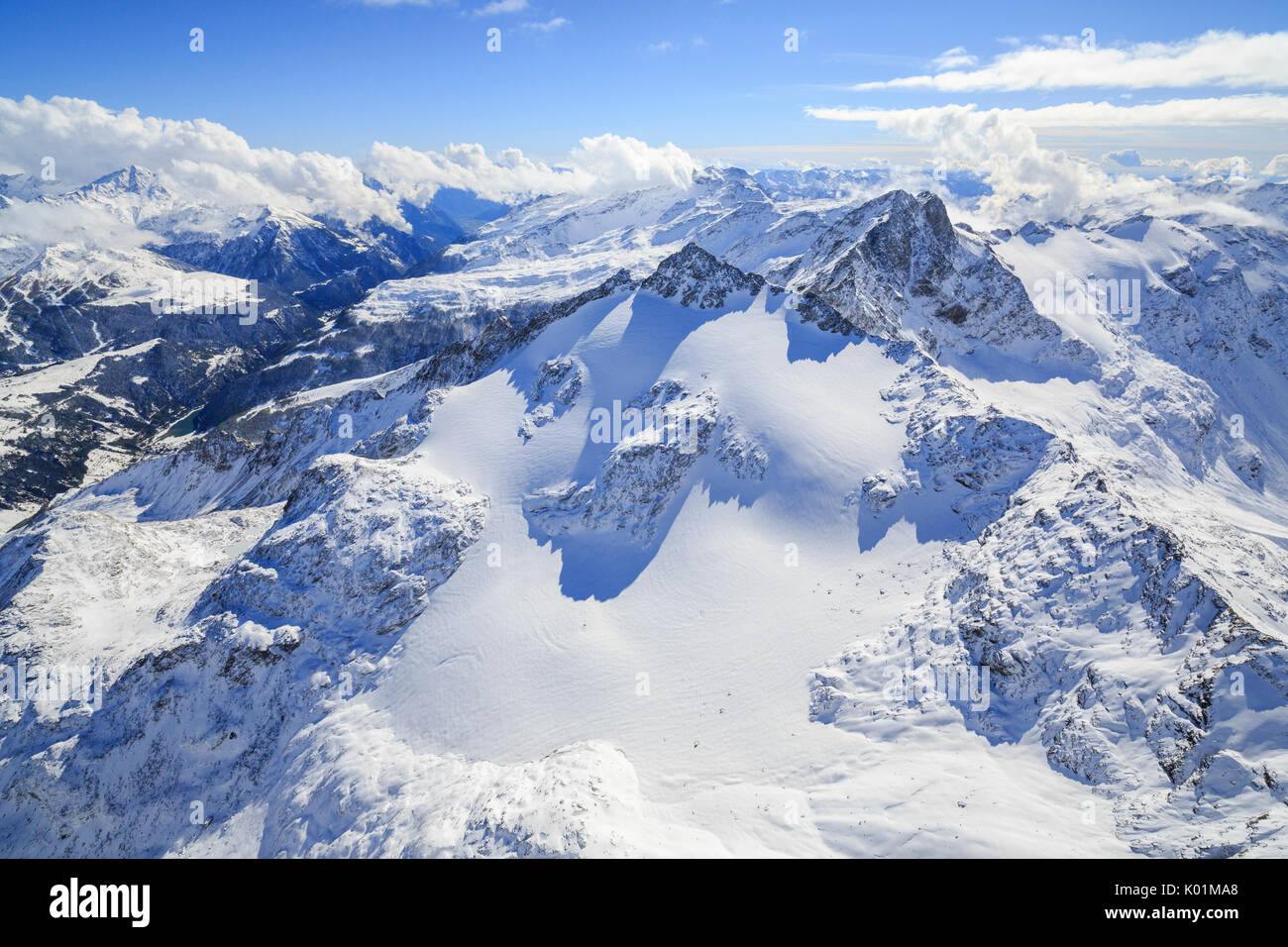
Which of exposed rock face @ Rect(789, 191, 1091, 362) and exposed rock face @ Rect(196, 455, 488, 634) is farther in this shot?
exposed rock face @ Rect(789, 191, 1091, 362)

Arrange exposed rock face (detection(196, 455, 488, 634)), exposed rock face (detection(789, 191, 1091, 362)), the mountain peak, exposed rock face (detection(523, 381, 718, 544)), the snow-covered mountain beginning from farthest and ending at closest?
exposed rock face (detection(789, 191, 1091, 362)), the mountain peak, exposed rock face (detection(523, 381, 718, 544)), exposed rock face (detection(196, 455, 488, 634)), the snow-covered mountain

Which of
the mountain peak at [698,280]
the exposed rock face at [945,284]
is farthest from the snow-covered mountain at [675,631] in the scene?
the exposed rock face at [945,284]

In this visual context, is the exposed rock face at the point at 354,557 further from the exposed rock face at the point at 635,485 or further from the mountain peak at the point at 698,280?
the mountain peak at the point at 698,280

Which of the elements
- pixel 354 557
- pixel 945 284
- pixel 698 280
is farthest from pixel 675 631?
pixel 945 284

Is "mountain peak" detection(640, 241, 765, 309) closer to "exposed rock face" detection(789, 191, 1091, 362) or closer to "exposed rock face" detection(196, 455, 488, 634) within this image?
"exposed rock face" detection(789, 191, 1091, 362)

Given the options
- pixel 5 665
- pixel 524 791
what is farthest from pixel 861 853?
pixel 5 665

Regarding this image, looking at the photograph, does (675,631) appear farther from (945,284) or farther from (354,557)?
(945,284)

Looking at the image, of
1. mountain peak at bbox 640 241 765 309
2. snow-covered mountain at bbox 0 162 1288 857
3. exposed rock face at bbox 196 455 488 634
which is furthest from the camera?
mountain peak at bbox 640 241 765 309

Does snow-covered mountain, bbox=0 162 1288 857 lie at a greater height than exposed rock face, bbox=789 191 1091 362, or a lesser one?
lesser

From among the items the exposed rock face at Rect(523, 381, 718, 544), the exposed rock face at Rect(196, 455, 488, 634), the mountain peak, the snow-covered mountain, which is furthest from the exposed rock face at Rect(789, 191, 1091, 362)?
the exposed rock face at Rect(196, 455, 488, 634)
